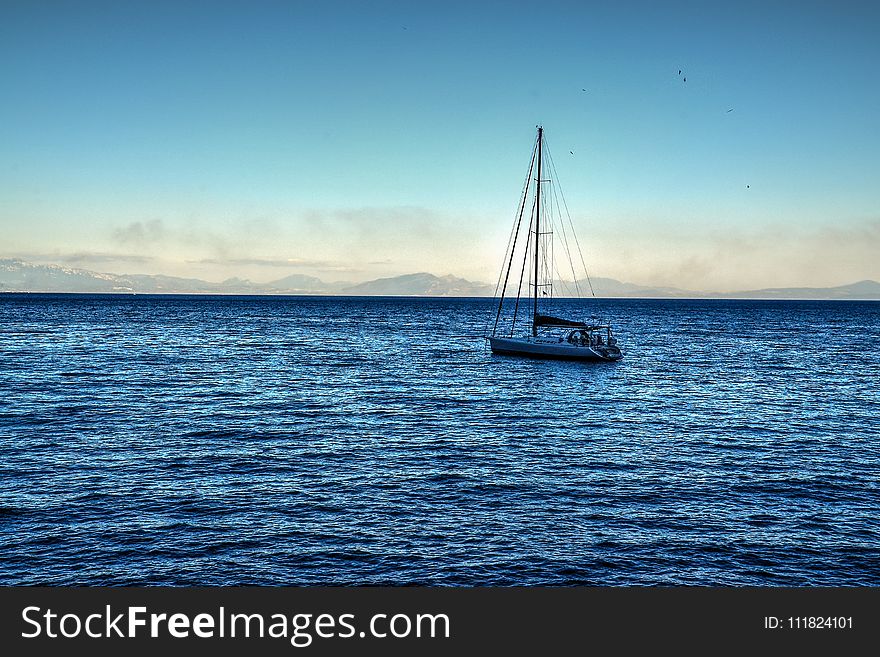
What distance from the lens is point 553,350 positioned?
2630 inches

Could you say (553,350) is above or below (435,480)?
above

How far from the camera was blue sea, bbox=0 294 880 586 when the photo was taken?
17.8m

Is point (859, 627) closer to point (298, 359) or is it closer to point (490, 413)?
point (490, 413)

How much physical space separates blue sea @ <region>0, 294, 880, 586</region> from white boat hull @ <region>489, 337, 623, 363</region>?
11.4 metres

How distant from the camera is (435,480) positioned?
82.8 feet

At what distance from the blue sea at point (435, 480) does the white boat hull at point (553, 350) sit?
11.4 m

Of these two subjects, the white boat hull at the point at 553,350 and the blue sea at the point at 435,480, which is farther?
the white boat hull at the point at 553,350

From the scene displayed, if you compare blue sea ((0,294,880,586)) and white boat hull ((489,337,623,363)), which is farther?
white boat hull ((489,337,623,363))

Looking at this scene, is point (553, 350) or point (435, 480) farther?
point (553, 350)

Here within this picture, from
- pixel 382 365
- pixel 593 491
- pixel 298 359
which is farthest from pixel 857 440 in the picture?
pixel 298 359

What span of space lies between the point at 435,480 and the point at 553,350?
43.1 metres

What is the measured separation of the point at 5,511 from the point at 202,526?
633cm

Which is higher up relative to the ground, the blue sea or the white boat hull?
the white boat hull

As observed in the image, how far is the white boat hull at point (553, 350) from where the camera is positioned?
2579 inches
